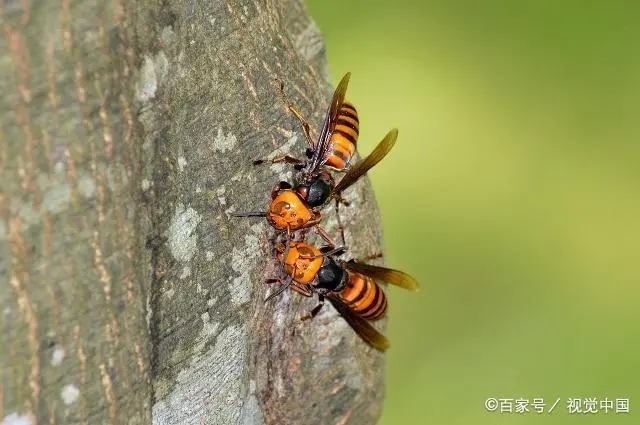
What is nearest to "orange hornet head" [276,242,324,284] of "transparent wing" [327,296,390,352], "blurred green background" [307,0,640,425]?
"transparent wing" [327,296,390,352]

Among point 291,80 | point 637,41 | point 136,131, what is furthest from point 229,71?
point 637,41

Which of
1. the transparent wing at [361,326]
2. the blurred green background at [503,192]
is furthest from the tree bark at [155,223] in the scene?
the blurred green background at [503,192]

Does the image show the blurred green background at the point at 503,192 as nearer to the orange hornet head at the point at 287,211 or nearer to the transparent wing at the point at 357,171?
the transparent wing at the point at 357,171

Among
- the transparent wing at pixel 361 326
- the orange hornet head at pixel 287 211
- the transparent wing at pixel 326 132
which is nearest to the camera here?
the orange hornet head at pixel 287 211

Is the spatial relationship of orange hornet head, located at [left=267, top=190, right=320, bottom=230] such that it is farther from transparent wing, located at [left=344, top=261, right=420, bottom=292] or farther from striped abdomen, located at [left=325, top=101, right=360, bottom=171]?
transparent wing, located at [left=344, top=261, right=420, bottom=292]

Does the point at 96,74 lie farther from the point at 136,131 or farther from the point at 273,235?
the point at 273,235

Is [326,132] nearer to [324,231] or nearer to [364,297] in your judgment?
[324,231]
